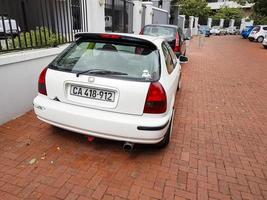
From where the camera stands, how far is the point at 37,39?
496 centimetres

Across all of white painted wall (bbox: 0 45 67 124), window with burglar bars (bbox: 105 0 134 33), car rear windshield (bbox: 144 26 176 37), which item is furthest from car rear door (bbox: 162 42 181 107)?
window with burglar bars (bbox: 105 0 134 33)

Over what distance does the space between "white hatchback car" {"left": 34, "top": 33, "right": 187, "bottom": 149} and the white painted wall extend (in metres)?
1.06

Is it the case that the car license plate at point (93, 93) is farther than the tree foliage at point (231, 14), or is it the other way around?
the tree foliage at point (231, 14)

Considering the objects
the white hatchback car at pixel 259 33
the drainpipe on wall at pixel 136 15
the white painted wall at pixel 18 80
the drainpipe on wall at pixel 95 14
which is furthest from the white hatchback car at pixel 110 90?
the white hatchback car at pixel 259 33

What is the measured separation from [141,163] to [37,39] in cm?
334

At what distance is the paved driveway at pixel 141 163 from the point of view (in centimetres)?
273

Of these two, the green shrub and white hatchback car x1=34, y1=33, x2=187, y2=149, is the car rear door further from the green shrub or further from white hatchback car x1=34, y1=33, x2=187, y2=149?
the green shrub

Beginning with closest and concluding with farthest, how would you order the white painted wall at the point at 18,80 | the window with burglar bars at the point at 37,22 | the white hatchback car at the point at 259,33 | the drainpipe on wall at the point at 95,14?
the white painted wall at the point at 18,80, the window with burglar bars at the point at 37,22, the drainpipe on wall at the point at 95,14, the white hatchback car at the point at 259,33

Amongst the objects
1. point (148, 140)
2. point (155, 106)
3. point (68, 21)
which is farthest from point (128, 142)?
point (68, 21)

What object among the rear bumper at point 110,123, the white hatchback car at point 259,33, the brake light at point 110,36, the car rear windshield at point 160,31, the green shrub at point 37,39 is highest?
the brake light at point 110,36

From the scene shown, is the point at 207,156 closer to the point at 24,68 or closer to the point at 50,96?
the point at 50,96

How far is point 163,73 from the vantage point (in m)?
3.19

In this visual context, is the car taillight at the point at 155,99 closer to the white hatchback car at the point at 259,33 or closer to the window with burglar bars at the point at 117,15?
the window with burglar bars at the point at 117,15

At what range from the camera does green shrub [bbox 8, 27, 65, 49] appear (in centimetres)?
454
